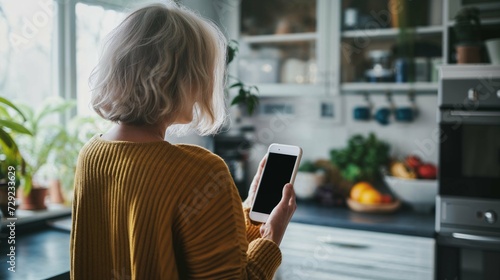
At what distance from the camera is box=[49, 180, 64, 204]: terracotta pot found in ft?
7.20

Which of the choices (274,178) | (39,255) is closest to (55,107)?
(39,255)

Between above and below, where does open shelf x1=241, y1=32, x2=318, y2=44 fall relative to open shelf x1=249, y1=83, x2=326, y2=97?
above

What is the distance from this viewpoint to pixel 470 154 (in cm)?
215

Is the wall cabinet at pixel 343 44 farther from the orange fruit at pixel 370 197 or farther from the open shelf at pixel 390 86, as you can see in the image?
the orange fruit at pixel 370 197

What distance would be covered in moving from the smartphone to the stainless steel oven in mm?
1135

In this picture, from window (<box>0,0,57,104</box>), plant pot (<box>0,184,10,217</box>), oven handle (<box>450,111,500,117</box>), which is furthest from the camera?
oven handle (<box>450,111,500,117</box>)

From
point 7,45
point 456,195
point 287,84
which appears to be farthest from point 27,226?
point 456,195

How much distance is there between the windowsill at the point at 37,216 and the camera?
188cm

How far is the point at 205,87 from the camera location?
98 centimetres

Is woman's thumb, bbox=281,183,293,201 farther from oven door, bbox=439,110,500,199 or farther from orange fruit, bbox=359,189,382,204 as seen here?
orange fruit, bbox=359,189,382,204

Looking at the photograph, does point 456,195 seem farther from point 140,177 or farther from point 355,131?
point 140,177

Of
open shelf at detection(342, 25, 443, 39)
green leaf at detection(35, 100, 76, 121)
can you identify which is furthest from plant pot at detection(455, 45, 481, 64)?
green leaf at detection(35, 100, 76, 121)

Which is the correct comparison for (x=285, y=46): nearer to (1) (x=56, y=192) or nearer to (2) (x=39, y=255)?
(1) (x=56, y=192)

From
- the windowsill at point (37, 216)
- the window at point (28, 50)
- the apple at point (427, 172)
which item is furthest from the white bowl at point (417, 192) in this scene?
the window at point (28, 50)
